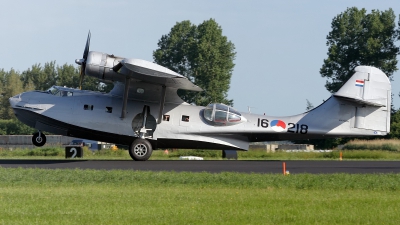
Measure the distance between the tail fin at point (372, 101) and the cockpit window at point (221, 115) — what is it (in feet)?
15.1

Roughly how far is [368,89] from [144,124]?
9937 millimetres

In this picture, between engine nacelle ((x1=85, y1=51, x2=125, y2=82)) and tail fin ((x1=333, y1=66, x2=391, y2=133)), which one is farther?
tail fin ((x1=333, y1=66, x2=391, y2=133))

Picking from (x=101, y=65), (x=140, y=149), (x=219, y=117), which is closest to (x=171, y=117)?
(x=140, y=149)

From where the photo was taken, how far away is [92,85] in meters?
89.8

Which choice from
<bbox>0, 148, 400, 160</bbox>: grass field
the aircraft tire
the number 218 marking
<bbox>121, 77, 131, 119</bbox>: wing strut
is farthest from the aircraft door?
the number 218 marking

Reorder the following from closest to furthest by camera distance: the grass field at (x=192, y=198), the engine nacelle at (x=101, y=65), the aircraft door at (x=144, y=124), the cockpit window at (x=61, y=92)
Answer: the grass field at (x=192, y=198) → the engine nacelle at (x=101, y=65) → the aircraft door at (x=144, y=124) → the cockpit window at (x=61, y=92)

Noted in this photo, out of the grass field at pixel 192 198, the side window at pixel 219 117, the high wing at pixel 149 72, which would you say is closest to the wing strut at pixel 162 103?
the high wing at pixel 149 72

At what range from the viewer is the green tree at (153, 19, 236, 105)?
247 ft

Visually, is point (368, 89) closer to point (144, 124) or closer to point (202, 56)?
point (144, 124)

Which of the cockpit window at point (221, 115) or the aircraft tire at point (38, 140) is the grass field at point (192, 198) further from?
the cockpit window at point (221, 115)

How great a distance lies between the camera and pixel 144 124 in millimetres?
27547

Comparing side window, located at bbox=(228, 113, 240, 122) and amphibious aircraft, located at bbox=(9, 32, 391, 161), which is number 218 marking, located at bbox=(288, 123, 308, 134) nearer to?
amphibious aircraft, located at bbox=(9, 32, 391, 161)

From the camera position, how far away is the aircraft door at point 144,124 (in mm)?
27570

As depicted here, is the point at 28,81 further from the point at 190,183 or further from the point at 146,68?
the point at 190,183
